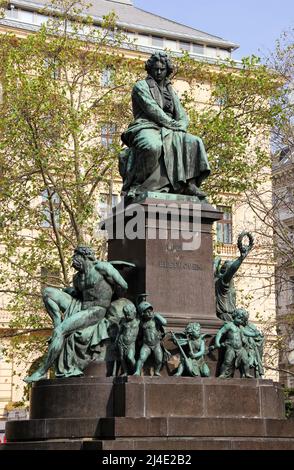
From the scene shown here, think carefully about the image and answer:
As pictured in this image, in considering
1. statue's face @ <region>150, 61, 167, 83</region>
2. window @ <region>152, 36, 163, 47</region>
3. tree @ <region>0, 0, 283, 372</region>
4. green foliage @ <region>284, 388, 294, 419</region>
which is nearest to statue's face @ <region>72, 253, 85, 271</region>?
statue's face @ <region>150, 61, 167, 83</region>

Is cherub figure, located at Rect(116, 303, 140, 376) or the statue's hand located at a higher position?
the statue's hand

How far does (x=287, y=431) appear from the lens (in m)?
9.16

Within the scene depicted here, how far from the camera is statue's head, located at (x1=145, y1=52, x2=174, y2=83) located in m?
11.5

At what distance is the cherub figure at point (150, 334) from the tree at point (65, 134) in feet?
37.3

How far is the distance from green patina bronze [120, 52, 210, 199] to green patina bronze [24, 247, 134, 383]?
4.10 feet

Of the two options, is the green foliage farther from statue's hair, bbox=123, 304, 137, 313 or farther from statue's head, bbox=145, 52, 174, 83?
statue's hair, bbox=123, 304, 137, 313

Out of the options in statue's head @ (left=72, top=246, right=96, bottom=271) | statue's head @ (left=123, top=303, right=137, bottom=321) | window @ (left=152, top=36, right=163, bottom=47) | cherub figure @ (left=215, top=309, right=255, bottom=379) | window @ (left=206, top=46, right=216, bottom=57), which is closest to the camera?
statue's head @ (left=123, top=303, right=137, bottom=321)

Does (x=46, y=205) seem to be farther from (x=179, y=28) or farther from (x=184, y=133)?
(x=179, y=28)

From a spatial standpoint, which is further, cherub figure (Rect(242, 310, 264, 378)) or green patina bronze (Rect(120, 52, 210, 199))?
green patina bronze (Rect(120, 52, 210, 199))

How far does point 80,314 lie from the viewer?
9.90 metres

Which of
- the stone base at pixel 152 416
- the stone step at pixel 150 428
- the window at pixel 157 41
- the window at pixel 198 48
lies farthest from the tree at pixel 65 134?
the window at pixel 198 48

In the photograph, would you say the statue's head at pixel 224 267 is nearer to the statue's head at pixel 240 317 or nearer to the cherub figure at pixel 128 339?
the statue's head at pixel 240 317

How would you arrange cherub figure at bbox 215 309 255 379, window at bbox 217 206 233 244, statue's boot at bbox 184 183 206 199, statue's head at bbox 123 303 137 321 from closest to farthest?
statue's head at bbox 123 303 137 321 < cherub figure at bbox 215 309 255 379 < statue's boot at bbox 184 183 206 199 < window at bbox 217 206 233 244
